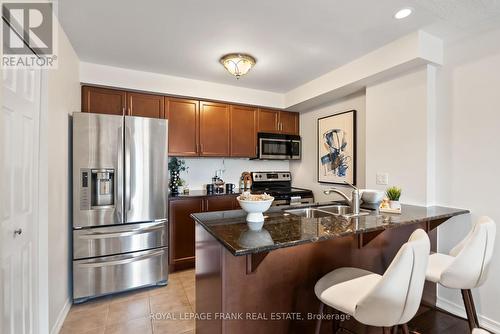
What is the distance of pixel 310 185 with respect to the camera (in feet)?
13.0

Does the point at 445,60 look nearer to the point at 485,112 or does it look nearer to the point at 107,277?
the point at 485,112

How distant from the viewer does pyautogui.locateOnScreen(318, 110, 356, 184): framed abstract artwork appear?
322cm

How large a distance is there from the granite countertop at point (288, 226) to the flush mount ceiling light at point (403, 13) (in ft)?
5.14

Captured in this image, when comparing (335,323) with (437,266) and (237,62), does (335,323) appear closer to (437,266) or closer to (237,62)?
(437,266)

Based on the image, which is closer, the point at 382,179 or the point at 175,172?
the point at 382,179

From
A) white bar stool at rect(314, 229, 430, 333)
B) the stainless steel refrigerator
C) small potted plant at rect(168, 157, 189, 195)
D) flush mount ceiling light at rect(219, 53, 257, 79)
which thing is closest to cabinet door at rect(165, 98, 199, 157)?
small potted plant at rect(168, 157, 189, 195)

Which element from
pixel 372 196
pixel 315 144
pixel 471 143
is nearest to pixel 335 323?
pixel 372 196

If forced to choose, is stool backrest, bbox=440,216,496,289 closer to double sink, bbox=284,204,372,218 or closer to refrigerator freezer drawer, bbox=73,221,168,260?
double sink, bbox=284,204,372,218

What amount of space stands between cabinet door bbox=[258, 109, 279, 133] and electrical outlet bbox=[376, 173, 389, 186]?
1.79 meters

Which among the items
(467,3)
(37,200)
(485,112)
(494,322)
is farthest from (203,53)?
(494,322)

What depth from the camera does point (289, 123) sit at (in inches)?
163

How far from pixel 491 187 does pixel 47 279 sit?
345 centimetres

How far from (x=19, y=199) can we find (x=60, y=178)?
→ 0.64m

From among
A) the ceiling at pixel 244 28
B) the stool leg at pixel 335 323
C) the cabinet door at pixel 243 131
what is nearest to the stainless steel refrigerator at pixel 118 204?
the ceiling at pixel 244 28
